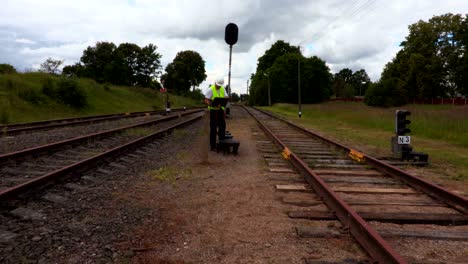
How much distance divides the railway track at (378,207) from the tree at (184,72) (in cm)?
7150

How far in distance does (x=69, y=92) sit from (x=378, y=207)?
25032mm

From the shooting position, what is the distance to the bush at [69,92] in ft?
83.9

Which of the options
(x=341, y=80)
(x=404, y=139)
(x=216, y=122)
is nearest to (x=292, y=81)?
(x=216, y=122)

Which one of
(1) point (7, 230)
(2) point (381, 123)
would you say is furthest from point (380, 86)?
(1) point (7, 230)

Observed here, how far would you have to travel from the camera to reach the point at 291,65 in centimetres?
7938

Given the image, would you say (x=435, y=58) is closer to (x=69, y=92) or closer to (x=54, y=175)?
(x=69, y=92)

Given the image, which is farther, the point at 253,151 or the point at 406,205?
the point at 253,151

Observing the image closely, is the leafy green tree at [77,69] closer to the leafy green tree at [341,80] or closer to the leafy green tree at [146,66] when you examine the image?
the leafy green tree at [146,66]

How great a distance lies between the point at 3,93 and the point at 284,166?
20.2 m

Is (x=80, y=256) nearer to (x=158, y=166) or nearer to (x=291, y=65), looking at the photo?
(x=158, y=166)

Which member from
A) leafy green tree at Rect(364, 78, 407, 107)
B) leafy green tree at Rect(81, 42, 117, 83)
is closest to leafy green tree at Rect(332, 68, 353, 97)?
leafy green tree at Rect(364, 78, 407, 107)

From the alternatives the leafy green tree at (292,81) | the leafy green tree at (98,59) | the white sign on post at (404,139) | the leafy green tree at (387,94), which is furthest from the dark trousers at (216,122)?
the leafy green tree at (98,59)

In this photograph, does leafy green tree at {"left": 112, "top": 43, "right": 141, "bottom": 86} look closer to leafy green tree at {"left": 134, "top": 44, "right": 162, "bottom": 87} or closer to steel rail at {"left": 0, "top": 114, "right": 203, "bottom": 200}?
leafy green tree at {"left": 134, "top": 44, "right": 162, "bottom": 87}

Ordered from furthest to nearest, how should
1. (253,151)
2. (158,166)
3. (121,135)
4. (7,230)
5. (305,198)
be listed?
(121,135)
(253,151)
(158,166)
(305,198)
(7,230)
